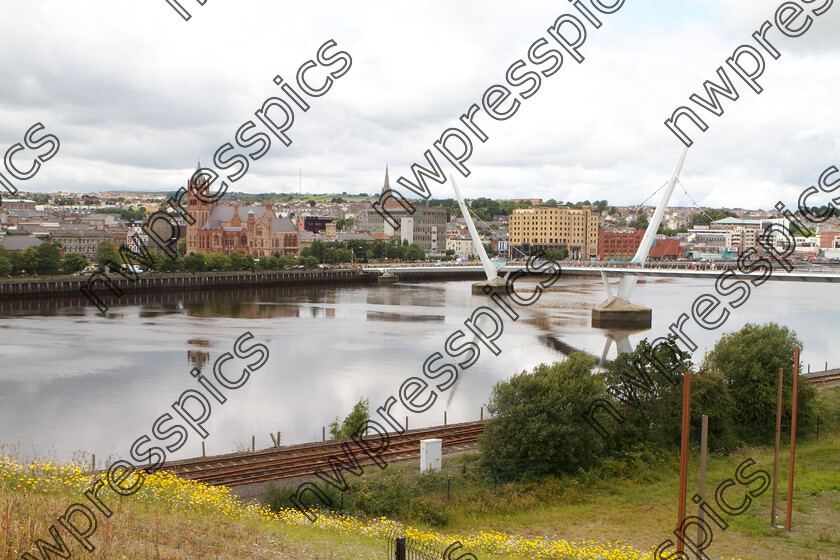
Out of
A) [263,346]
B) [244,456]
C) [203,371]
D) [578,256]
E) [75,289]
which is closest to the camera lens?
[244,456]

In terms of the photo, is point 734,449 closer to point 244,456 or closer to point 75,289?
point 244,456

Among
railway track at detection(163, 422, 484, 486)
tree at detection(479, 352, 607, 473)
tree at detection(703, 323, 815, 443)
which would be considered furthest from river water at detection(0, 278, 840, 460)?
tree at detection(703, 323, 815, 443)

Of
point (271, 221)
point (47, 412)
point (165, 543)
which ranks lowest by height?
point (47, 412)

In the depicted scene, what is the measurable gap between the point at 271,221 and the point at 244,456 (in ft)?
181

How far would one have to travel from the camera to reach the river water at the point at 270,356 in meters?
12.8

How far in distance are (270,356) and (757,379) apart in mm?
12572

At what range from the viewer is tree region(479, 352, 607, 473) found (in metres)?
8.74

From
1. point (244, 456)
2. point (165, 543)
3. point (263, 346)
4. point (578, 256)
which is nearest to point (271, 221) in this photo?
point (578, 256)

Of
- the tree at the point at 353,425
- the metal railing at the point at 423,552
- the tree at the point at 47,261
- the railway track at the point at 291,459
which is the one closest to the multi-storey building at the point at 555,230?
the tree at the point at 47,261

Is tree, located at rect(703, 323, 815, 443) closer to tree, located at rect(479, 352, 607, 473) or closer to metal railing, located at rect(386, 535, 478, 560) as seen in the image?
tree, located at rect(479, 352, 607, 473)

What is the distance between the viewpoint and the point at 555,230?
8238 cm

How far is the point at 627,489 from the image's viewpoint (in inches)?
339

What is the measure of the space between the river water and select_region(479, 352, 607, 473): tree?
3.90 meters

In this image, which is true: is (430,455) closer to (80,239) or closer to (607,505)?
(607,505)
